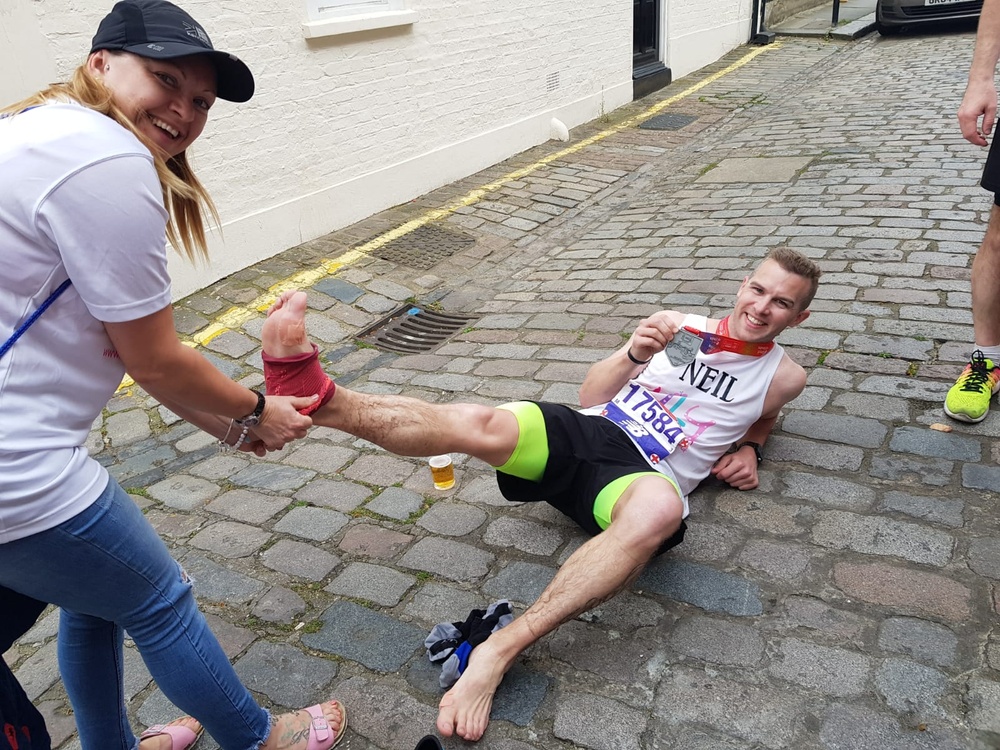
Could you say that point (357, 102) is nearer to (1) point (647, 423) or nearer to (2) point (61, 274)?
(1) point (647, 423)

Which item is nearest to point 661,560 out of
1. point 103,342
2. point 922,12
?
point 103,342

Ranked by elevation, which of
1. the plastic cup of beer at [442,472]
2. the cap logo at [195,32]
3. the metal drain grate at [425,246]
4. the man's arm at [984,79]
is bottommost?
the metal drain grate at [425,246]

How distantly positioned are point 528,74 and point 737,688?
25.0 feet

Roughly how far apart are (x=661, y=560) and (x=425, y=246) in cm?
414

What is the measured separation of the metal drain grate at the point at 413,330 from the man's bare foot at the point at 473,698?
2.80 metres

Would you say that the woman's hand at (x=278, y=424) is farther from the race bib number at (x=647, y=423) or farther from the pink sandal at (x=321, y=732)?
the race bib number at (x=647, y=423)

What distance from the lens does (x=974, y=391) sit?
325 cm

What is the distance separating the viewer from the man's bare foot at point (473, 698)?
207cm

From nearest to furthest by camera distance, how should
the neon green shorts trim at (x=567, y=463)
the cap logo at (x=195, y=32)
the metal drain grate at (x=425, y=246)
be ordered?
the cap logo at (x=195, y=32)
the neon green shorts trim at (x=567, y=463)
the metal drain grate at (x=425, y=246)

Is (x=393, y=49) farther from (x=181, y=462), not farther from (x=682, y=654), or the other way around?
(x=682, y=654)

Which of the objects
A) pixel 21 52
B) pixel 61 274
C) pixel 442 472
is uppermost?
pixel 21 52

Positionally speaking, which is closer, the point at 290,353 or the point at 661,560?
the point at 290,353

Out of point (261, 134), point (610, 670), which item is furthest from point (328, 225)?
point (610, 670)

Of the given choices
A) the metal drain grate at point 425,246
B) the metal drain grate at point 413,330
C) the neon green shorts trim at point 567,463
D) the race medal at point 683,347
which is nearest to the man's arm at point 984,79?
the race medal at point 683,347
